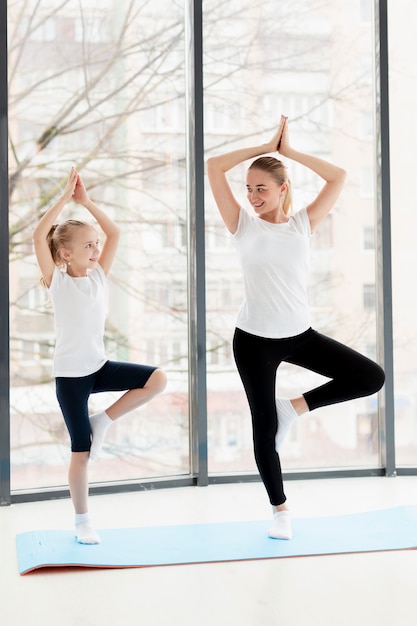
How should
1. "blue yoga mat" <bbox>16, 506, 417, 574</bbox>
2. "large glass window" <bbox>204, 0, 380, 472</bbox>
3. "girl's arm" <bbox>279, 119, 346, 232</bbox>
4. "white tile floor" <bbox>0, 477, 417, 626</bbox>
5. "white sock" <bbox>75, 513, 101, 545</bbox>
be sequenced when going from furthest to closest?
"large glass window" <bbox>204, 0, 380, 472</bbox>, "girl's arm" <bbox>279, 119, 346, 232</bbox>, "white sock" <bbox>75, 513, 101, 545</bbox>, "blue yoga mat" <bbox>16, 506, 417, 574</bbox>, "white tile floor" <bbox>0, 477, 417, 626</bbox>

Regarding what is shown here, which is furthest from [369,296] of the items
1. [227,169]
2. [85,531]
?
[85,531]

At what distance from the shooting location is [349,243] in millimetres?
4082

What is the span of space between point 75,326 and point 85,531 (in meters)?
0.78

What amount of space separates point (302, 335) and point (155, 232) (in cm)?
125

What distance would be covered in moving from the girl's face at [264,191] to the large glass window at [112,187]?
95cm

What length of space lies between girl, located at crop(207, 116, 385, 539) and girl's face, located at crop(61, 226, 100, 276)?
21.1 inches

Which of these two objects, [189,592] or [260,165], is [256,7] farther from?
[189,592]

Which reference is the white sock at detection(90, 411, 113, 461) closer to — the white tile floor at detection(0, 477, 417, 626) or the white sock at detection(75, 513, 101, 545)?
the white sock at detection(75, 513, 101, 545)

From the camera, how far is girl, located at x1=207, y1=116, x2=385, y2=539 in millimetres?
2947

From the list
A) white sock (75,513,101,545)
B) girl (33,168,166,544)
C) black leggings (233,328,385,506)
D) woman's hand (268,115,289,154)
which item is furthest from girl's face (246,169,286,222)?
white sock (75,513,101,545)

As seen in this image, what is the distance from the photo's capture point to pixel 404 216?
13.4 feet

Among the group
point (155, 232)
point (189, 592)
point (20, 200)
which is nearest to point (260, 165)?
point (155, 232)

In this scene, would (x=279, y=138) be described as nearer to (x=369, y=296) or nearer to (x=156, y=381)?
(x=156, y=381)

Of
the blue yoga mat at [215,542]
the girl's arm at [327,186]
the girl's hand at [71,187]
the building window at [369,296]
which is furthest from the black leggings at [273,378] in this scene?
the building window at [369,296]
